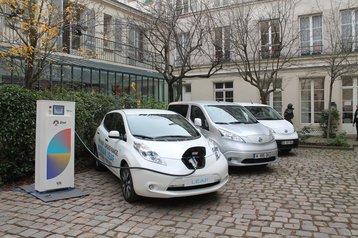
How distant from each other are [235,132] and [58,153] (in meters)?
4.17

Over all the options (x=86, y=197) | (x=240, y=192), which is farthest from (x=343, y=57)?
(x=86, y=197)

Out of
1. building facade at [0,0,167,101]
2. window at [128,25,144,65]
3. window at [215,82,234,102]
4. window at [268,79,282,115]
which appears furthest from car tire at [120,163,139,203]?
window at [215,82,234,102]

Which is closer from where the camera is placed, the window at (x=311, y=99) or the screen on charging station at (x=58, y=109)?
the screen on charging station at (x=58, y=109)

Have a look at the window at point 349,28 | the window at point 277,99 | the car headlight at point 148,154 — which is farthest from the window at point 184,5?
the car headlight at point 148,154

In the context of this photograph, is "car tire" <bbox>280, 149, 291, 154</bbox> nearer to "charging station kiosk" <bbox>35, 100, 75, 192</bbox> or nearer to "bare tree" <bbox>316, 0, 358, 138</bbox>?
"bare tree" <bbox>316, 0, 358, 138</bbox>

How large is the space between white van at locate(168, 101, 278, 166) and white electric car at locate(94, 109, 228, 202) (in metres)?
1.53

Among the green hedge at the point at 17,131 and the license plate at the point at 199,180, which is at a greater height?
the green hedge at the point at 17,131

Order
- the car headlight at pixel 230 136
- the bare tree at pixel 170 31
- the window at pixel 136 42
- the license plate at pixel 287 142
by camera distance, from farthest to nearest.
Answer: the window at pixel 136 42 < the bare tree at pixel 170 31 < the license plate at pixel 287 142 < the car headlight at pixel 230 136

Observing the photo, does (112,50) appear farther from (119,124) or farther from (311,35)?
(311,35)

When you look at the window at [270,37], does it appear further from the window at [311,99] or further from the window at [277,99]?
the window at [311,99]

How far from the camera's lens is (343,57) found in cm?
1396

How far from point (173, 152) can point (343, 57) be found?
11575 millimetres

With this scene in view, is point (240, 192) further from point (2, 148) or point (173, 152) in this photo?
point (2, 148)

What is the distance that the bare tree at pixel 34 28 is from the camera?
7816mm
